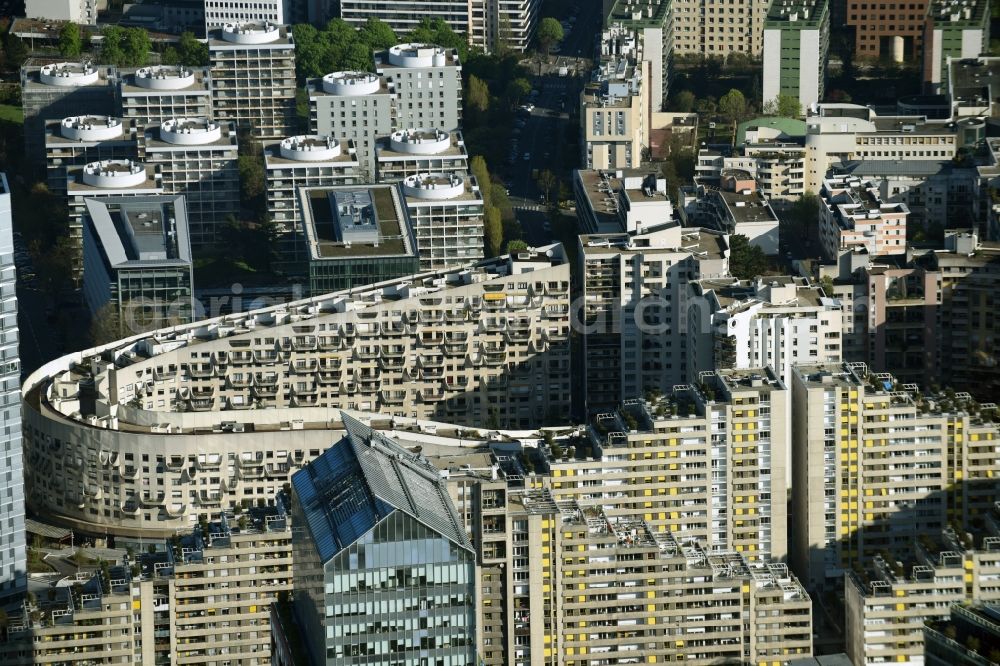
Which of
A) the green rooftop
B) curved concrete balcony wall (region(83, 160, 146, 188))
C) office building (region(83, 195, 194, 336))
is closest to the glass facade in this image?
office building (region(83, 195, 194, 336))

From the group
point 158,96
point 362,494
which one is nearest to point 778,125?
point 158,96

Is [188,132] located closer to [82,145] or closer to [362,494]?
[82,145]

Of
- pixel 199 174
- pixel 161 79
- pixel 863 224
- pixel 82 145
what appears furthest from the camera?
pixel 161 79

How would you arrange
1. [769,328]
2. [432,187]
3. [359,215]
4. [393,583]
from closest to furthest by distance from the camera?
[393,583] → [769,328] → [359,215] → [432,187]

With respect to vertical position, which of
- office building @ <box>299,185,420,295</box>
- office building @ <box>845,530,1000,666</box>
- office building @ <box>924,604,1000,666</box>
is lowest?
office building @ <box>845,530,1000,666</box>

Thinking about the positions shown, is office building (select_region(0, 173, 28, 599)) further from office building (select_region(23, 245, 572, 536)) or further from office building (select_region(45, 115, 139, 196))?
office building (select_region(45, 115, 139, 196))

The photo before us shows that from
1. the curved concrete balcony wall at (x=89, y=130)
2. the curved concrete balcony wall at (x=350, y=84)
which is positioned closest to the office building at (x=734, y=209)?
the curved concrete balcony wall at (x=350, y=84)
